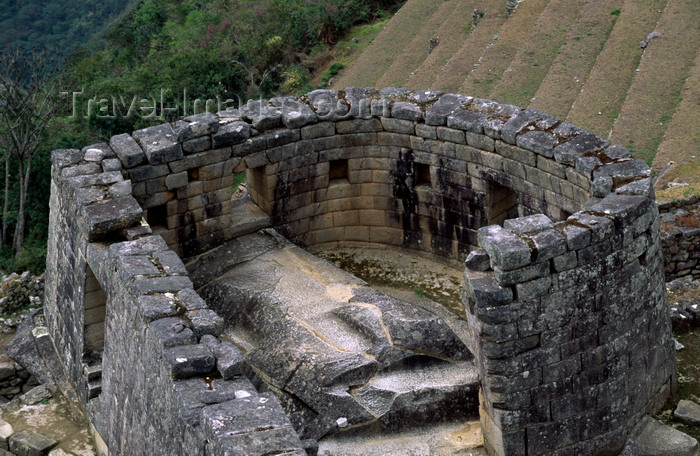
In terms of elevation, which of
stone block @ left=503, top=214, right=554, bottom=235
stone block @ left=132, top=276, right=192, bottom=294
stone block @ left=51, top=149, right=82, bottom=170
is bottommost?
stone block @ left=132, top=276, right=192, bottom=294

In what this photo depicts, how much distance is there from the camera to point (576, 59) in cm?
2741

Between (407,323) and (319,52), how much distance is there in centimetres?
2425

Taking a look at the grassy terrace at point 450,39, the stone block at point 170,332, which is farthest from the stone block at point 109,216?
the grassy terrace at point 450,39

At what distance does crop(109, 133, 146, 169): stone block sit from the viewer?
13.8 meters

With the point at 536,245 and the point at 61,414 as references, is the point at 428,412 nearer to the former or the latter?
the point at 536,245

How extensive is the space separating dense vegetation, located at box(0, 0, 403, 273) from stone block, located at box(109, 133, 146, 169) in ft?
39.0

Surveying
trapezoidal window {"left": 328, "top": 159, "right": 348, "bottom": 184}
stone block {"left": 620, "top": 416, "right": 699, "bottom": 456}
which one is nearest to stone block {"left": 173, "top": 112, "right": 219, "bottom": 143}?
trapezoidal window {"left": 328, "top": 159, "right": 348, "bottom": 184}

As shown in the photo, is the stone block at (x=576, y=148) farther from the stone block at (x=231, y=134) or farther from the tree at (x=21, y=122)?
the tree at (x=21, y=122)

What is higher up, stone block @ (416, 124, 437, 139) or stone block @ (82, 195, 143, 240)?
stone block @ (416, 124, 437, 139)

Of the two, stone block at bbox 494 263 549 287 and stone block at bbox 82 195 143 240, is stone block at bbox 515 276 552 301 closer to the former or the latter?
stone block at bbox 494 263 549 287

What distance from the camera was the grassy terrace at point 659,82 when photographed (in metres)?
22.2

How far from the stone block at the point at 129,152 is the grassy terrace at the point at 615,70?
11.7 meters

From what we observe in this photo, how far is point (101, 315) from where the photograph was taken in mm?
13328

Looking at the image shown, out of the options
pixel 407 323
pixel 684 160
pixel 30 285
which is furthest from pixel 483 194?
pixel 30 285
